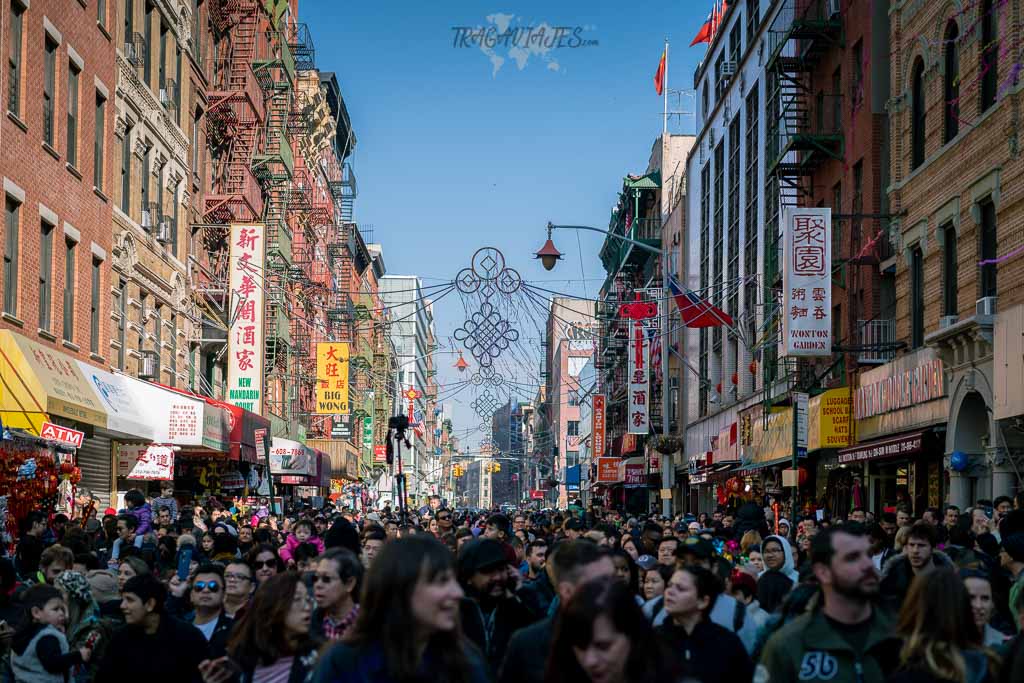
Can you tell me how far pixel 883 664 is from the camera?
6.04 m

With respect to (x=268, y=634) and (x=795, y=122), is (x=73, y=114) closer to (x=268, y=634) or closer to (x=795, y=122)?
(x=795, y=122)

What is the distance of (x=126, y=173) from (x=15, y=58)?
28.6 feet

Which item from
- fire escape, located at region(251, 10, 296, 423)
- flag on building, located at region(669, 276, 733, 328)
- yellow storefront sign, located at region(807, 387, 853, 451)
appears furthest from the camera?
fire escape, located at region(251, 10, 296, 423)

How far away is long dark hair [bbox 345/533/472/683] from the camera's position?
16.0ft

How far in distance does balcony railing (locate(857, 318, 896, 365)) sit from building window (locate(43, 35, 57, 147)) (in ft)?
51.8

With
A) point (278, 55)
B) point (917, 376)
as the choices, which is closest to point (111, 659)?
point (917, 376)

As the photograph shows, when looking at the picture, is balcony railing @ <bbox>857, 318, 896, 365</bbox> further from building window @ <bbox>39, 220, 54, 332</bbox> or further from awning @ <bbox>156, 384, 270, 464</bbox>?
building window @ <bbox>39, 220, 54, 332</bbox>

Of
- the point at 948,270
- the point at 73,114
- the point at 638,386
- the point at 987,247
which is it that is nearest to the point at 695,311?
the point at 948,270

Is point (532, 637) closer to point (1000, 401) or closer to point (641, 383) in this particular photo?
point (1000, 401)

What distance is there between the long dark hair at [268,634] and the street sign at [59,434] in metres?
14.9

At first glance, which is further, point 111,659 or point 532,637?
point 111,659

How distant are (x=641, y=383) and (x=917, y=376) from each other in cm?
3248

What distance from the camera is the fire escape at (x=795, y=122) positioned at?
34812 millimetres

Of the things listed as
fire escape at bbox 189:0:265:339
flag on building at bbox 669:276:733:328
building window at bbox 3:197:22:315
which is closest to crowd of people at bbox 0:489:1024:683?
building window at bbox 3:197:22:315
